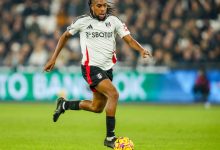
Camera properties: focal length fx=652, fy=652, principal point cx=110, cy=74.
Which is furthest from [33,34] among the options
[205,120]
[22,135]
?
[22,135]

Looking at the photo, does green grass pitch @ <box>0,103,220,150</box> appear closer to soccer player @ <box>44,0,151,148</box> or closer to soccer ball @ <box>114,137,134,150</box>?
soccer ball @ <box>114,137,134,150</box>

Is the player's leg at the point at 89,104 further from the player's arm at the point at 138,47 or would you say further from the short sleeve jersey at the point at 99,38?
the player's arm at the point at 138,47

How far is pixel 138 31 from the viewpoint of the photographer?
81.7 ft

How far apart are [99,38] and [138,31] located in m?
14.5

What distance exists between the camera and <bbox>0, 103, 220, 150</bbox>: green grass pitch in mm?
10783

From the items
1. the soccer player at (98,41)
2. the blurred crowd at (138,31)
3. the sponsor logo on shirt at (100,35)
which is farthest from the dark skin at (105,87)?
the blurred crowd at (138,31)

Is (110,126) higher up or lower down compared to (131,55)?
higher up

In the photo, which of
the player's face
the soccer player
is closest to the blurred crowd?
the soccer player

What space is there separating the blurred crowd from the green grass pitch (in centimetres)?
331

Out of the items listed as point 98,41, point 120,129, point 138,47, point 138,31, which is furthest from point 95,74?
point 138,31

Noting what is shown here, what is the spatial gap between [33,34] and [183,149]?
52.7ft

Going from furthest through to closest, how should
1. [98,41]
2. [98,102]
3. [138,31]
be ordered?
1. [138,31]
2. [98,102]
3. [98,41]

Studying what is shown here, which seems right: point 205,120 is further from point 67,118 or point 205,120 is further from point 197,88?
point 197,88

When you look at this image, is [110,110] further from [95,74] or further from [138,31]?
[138,31]
